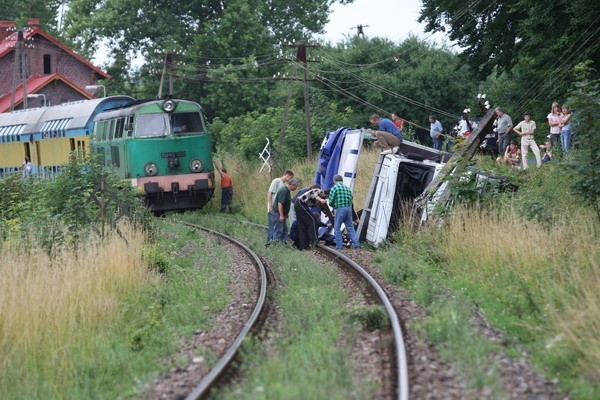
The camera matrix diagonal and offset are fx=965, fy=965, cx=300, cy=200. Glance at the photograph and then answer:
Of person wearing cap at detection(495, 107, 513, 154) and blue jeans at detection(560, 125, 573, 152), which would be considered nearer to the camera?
blue jeans at detection(560, 125, 573, 152)

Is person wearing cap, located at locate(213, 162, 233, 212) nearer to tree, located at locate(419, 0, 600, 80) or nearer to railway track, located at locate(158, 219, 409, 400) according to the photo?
tree, located at locate(419, 0, 600, 80)

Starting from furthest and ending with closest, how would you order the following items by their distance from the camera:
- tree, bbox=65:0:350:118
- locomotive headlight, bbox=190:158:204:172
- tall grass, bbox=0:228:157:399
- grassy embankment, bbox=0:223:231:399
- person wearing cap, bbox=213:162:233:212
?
tree, bbox=65:0:350:118, person wearing cap, bbox=213:162:233:212, locomotive headlight, bbox=190:158:204:172, tall grass, bbox=0:228:157:399, grassy embankment, bbox=0:223:231:399

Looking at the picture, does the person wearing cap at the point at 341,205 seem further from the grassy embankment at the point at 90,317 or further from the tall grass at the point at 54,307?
the tall grass at the point at 54,307

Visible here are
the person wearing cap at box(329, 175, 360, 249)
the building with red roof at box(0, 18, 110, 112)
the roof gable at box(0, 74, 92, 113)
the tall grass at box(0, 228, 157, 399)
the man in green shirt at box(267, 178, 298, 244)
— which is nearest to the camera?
the tall grass at box(0, 228, 157, 399)

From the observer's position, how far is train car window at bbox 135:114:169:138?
1055 inches

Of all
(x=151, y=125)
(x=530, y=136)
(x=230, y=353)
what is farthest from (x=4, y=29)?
(x=230, y=353)

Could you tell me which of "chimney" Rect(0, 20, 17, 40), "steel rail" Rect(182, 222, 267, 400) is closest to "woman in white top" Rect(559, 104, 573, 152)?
"steel rail" Rect(182, 222, 267, 400)

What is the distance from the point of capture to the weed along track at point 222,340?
28.1ft

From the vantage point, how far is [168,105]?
89.1 feet

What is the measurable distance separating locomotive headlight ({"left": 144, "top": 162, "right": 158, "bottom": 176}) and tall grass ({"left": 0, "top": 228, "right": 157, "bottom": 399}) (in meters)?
12.5

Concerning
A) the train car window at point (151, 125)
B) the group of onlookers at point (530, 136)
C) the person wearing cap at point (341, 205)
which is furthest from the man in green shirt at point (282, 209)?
the train car window at point (151, 125)

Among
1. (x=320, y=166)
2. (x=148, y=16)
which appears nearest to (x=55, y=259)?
(x=320, y=166)

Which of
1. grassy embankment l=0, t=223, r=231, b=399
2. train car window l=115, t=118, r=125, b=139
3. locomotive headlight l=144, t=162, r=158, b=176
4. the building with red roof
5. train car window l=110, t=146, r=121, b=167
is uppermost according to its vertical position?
the building with red roof

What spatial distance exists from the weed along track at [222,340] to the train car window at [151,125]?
443 inches
